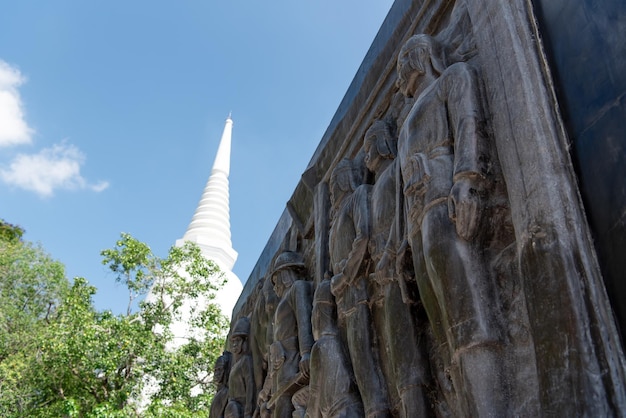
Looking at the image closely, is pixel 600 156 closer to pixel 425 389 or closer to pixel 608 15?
pixel 608 15

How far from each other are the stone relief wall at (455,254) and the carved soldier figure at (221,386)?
9.39ft

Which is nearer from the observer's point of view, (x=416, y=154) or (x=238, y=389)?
(x=416, y=154)

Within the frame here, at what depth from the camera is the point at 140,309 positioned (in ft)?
58.1

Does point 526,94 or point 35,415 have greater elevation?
point 35,415

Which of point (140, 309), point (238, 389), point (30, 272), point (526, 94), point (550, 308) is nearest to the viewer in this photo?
point (550, 308)

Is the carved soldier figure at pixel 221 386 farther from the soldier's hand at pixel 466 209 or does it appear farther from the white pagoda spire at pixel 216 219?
the white pagoda spire at pixel 216 219

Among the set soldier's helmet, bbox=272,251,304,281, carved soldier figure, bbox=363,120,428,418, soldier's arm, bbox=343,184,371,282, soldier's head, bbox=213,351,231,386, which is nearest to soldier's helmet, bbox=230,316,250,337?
soldier's head, bbox=213,351,231,386

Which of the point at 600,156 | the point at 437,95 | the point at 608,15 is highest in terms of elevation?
the point at 437,95

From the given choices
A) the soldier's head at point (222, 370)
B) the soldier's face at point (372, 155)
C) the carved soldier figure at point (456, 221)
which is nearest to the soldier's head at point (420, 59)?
the carved soldier figure at point (456, 221)

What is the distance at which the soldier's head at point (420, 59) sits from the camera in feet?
16.8

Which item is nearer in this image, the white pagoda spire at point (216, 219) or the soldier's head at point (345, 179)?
the soldier's head at point (345, 179)

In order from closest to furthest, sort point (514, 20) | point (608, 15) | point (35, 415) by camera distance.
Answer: point (608, 15), point (514, 20), point (35, 415)

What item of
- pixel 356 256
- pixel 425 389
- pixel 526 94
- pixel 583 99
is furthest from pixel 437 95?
pixel 425 389

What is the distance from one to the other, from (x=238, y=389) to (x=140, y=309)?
944 centimetres
